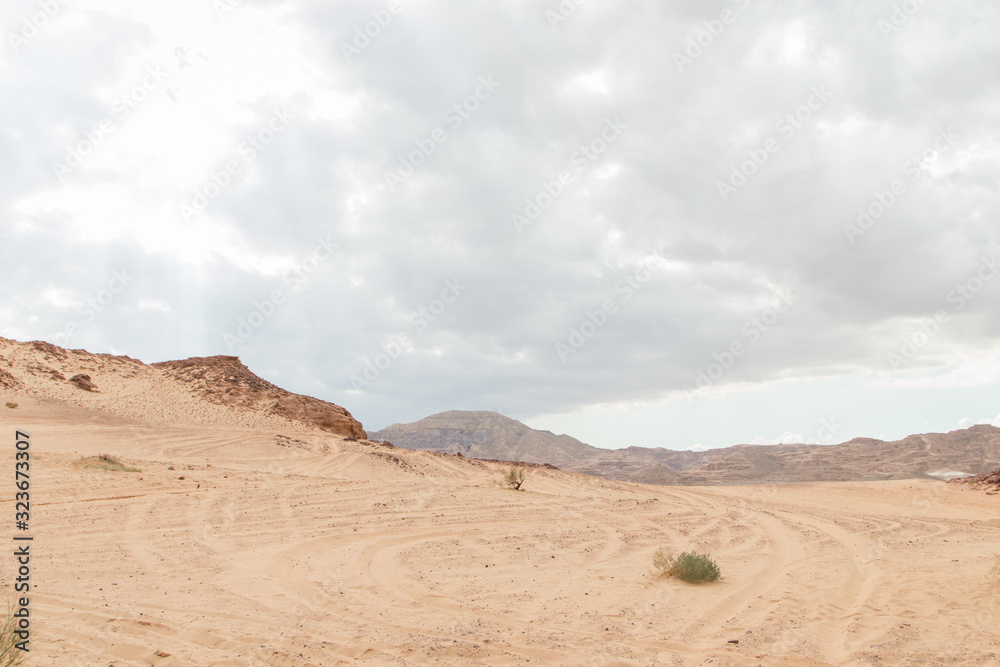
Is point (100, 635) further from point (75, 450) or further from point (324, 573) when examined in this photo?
point (75, 450)

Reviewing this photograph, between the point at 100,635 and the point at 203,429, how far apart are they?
2247 cm

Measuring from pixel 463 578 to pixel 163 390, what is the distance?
30557 millimetres

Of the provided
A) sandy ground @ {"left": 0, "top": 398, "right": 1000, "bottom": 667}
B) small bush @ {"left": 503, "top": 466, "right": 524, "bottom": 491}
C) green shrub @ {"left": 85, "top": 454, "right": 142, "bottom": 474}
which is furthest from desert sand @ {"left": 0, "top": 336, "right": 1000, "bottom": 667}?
small bush @ {"left": 503, "top": 466, "right": 524, "bottom": 491}

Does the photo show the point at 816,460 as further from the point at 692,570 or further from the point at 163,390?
the point at 692,570

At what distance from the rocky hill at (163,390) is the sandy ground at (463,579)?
13.9 meters

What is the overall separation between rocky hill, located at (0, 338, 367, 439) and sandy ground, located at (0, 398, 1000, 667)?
45.6 ft

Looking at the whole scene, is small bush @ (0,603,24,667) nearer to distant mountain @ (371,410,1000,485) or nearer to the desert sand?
the desert sand

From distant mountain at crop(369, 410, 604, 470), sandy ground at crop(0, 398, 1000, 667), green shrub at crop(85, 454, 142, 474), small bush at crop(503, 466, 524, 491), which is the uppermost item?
distant mountain at crop(369, 410, 604, 470)

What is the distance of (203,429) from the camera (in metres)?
25.4

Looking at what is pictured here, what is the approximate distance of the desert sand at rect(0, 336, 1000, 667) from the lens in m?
5.03

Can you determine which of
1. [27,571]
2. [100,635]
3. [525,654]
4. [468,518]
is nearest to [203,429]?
[468,518]

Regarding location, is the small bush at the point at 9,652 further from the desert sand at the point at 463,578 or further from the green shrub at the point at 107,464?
the green shrub at the point at 107,464

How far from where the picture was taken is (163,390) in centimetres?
3231

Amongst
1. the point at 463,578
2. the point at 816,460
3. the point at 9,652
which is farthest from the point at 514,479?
the point at 816,460
